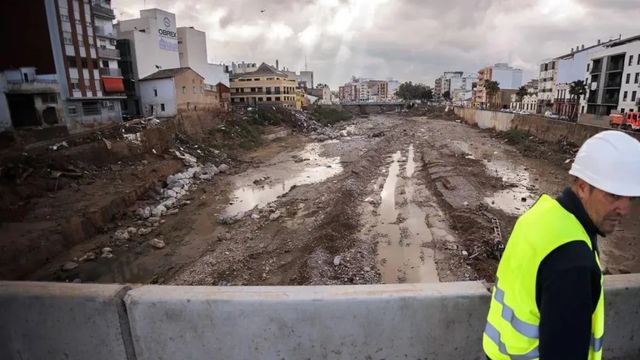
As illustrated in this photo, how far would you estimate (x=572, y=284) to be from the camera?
1344 millimetres

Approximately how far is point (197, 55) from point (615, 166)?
→ 5402 cm

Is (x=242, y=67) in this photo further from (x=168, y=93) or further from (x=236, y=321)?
(x=236, y=321)

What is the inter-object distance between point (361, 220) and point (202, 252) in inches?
261

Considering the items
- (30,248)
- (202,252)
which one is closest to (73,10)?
(30,248)

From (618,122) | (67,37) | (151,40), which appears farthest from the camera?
(151,40)

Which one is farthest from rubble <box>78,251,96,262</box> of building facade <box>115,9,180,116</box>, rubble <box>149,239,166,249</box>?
building facade <box>115,9,180,116</box>

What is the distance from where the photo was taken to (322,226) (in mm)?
14234

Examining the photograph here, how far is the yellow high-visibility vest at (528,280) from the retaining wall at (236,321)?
713mm

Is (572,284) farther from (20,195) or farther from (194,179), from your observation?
(194,179)

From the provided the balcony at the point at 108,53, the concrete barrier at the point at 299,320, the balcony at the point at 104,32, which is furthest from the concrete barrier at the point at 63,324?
the balcony at the point at 104,32

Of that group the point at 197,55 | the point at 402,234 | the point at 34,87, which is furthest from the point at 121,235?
the point at 197,55

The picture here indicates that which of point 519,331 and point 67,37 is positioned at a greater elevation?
point 67,37

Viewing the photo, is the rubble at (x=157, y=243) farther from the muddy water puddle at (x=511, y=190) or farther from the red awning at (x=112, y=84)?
the red awning at (x=112, y=84)

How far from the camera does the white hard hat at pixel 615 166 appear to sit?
149 cm
